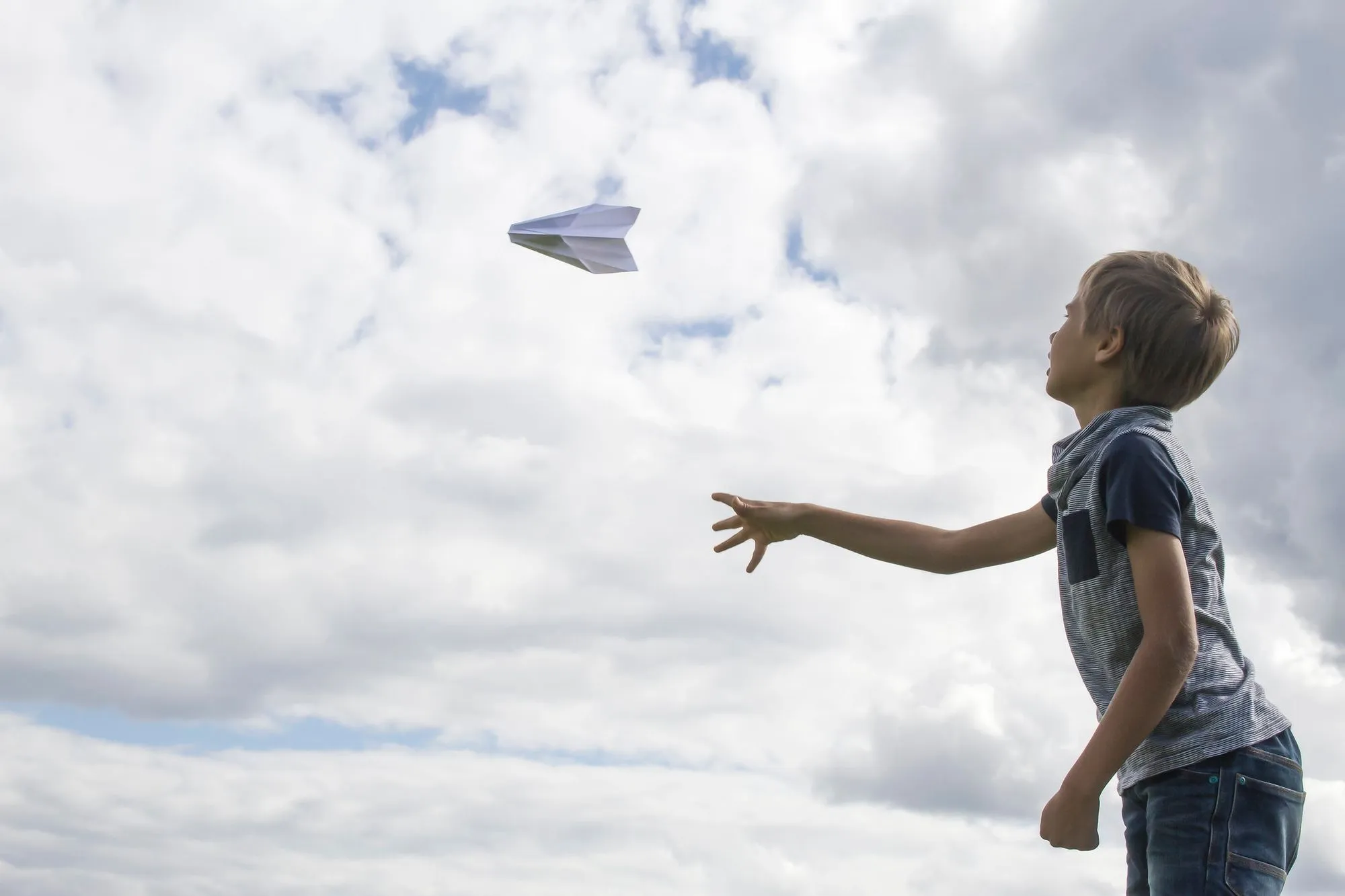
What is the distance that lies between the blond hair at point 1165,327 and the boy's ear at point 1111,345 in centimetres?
1

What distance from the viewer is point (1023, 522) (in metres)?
6.32

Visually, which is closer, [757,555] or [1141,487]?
[1141,487]

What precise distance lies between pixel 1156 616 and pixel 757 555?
254 cm


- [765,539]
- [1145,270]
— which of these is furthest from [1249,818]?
[765,539]

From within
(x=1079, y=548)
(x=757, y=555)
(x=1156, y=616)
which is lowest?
(x=1156, y=616)

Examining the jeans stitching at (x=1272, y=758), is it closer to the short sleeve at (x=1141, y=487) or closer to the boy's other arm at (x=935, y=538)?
the short sleeve at (x=1141, y=487)

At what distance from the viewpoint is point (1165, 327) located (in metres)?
5.38

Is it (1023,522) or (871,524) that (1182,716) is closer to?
(1023,522)

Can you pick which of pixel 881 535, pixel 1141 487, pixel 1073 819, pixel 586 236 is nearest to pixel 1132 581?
pixel 1141 487

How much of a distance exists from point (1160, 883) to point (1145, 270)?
2.54 m

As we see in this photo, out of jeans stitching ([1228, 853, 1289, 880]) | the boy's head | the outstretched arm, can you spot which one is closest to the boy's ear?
the boy's head

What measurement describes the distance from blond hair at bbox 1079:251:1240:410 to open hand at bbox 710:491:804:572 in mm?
1958

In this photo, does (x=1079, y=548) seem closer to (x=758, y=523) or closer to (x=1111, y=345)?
(x=1111, y=345)

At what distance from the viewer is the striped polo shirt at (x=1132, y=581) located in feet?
15.9
